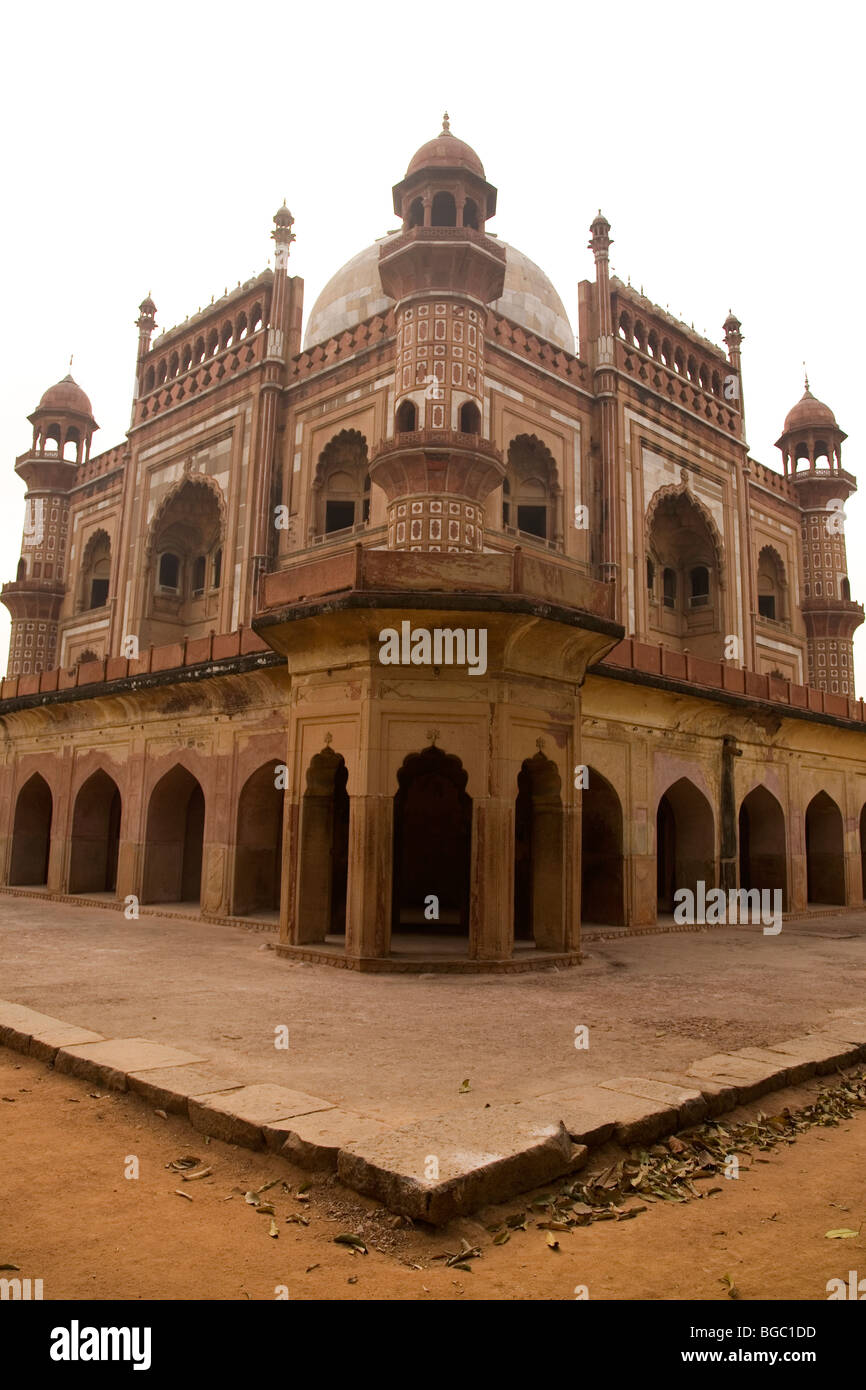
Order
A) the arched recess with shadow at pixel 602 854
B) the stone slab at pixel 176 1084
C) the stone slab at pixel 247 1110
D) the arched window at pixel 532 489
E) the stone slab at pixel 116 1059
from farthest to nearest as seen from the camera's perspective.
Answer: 1. the arched window at pixel 532 489
2. the arched recess with shadow at pixel 602 854
3. the stone slab at pixel 116 1059
4. the stone slab at pixel 176 1084
5. the stone slab at pixel 247 1110

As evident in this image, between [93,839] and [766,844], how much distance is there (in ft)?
38.9

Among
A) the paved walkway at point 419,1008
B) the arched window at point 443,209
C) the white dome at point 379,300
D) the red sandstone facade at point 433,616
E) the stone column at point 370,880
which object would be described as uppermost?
the white dome at point 379,300

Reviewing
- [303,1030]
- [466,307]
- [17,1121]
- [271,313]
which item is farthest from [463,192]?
[17,1121]

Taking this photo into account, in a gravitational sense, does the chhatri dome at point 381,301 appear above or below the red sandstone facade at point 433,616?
above

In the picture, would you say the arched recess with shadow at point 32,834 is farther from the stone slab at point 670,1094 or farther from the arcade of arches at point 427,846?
the stone slab at point 670,1094

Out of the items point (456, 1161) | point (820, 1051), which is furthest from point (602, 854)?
point (456, 1161)

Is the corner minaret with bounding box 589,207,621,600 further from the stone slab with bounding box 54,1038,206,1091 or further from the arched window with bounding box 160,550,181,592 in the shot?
the stone slab with bounding box 54,1038,206,1091

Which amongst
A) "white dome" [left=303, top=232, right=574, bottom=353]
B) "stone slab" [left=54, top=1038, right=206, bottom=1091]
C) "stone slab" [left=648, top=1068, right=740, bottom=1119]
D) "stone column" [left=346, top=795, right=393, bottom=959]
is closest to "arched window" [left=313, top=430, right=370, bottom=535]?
"white dome" [left=303, top=232, right=574, bottom=353]

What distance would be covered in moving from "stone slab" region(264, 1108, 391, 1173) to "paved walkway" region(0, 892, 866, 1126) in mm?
238

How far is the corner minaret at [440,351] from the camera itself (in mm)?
17047

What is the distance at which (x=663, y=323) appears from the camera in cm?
Result: 2589

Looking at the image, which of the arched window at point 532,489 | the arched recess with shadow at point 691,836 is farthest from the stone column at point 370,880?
the arched window at point 532,489

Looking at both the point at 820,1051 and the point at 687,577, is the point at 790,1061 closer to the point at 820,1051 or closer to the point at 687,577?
the point at 820,1051

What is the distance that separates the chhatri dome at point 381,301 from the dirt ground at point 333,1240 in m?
22.3
